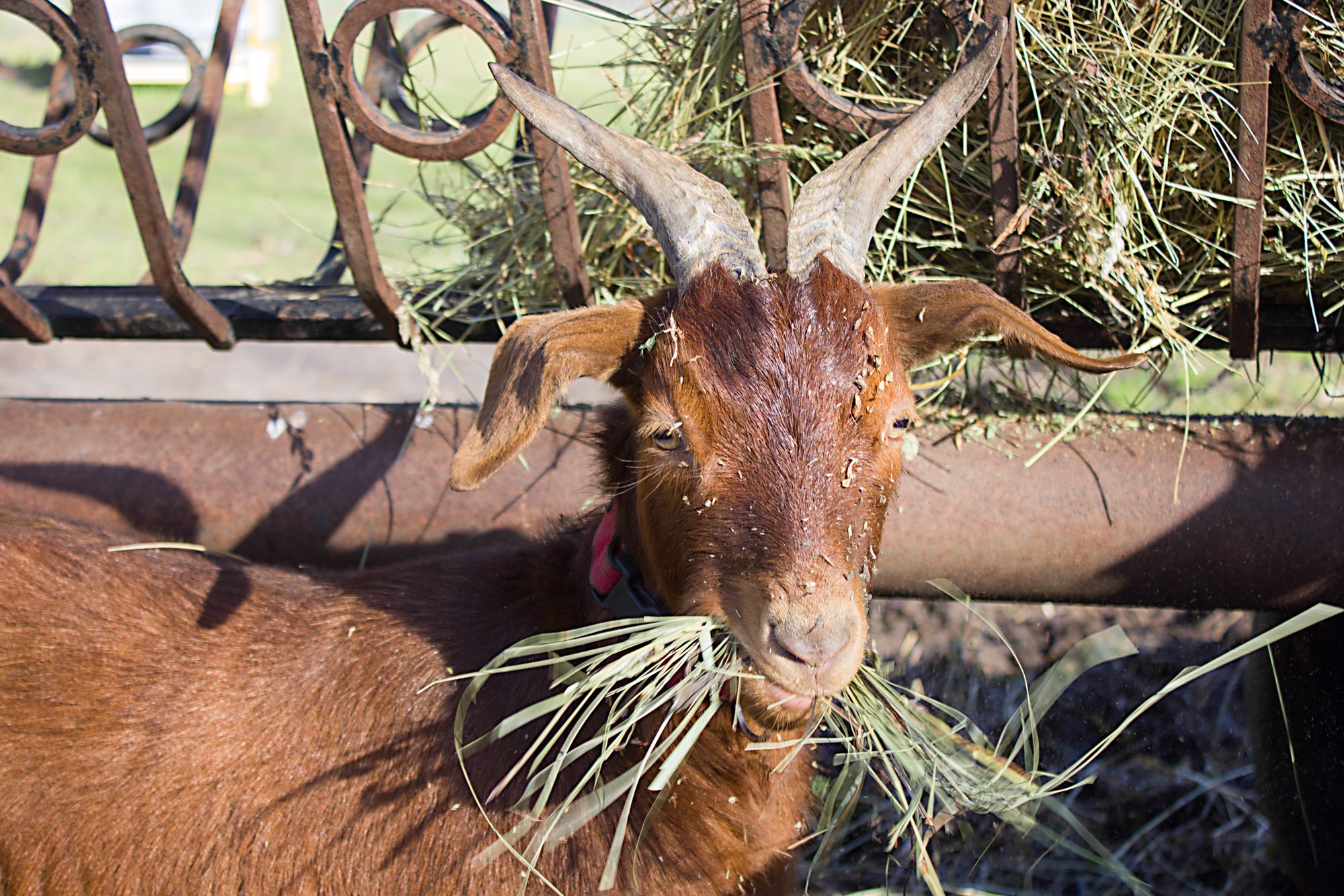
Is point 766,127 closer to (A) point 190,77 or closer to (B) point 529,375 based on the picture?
(B) point 529,375

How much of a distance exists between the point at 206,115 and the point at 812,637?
361cm

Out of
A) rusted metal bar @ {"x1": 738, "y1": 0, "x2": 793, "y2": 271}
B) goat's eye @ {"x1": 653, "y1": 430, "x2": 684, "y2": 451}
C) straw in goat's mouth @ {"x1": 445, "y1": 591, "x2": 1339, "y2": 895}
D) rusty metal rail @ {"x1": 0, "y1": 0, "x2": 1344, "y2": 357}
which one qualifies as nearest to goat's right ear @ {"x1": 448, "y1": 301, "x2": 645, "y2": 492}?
goat's eye @ {"x1": 653, "y1": 430, "x2": 684, "y2": 451}

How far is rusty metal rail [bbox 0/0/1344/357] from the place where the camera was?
2.82 m

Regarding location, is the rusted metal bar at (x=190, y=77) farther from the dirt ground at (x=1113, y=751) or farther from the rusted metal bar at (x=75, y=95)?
the dirt ground at (x=1113, y=751)

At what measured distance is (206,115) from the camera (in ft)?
14.0

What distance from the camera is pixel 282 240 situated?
13266mm

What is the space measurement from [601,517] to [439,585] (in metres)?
0.54

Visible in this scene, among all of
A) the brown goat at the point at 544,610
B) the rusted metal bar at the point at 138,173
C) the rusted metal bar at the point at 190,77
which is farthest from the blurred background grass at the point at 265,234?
the brown goat at the point at 544,610

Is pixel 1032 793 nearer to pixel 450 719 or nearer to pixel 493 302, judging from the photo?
pixel 450 719

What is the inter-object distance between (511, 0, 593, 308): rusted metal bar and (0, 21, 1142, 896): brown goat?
20.7 inches

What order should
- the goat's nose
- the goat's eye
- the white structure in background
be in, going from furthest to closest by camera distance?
1. the white structure in background
2. the goat's eye
3. the goat's nose

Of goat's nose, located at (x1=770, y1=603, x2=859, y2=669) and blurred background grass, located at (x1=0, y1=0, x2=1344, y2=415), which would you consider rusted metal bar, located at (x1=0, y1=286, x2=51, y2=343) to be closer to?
blurred background grass, located at (x1=0, y1=0, x2=1344, y2=415)

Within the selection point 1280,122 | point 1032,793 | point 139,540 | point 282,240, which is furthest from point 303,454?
point 282,240

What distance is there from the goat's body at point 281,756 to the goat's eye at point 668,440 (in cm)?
73
